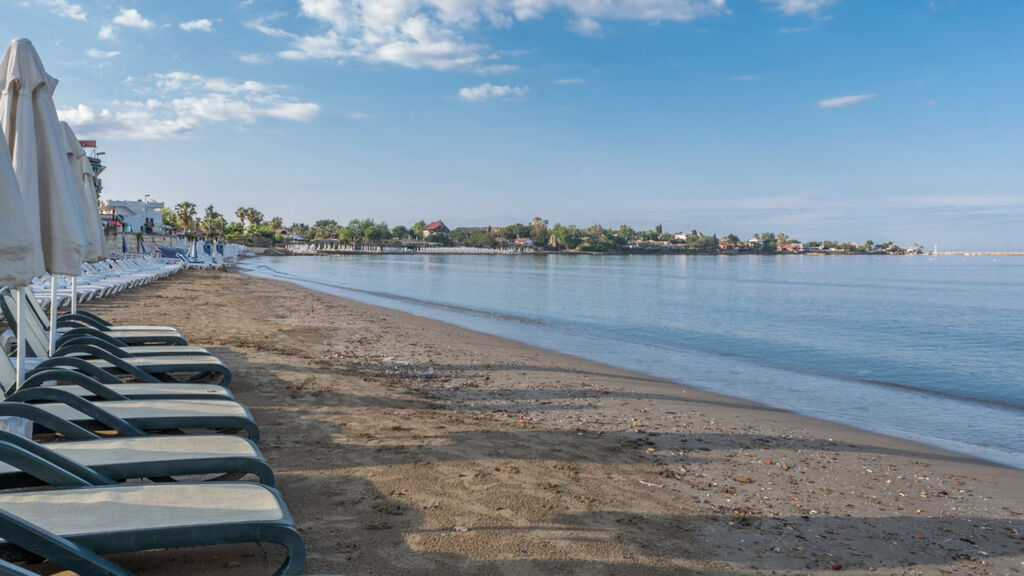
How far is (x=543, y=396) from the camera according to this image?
7.40 meters

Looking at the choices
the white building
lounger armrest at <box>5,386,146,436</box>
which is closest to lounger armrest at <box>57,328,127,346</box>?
lounger armrest at <box>5,386,146,436</box>

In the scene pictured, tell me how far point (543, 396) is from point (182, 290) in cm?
1716

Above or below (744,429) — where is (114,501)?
above

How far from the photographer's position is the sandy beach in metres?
3.29

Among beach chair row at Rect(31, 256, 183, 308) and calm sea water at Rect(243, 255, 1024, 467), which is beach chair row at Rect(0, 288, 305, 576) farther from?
calm sea water at Rect(243, 255, 1024, 467)

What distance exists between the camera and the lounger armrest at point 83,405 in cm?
351

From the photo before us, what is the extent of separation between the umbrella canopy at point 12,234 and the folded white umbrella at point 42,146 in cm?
188

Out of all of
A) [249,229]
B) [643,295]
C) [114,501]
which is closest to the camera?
[114,501]

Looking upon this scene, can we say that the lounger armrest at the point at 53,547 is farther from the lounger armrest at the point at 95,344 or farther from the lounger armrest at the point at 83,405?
the lounger armrest at the point at 95,344

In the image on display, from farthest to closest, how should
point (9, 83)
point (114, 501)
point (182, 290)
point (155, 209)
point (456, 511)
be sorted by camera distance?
point (155, 209), point (182, 290), point (9, 83), point (456, 511), point (114, 501)

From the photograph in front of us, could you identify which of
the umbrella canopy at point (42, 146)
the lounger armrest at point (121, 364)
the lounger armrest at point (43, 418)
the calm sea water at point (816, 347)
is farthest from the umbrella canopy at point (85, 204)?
the calm sea water at point (816, 347)

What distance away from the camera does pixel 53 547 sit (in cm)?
202

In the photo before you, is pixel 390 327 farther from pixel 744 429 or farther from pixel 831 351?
pixel 831 351

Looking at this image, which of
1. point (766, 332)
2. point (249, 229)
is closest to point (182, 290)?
point (766, 332)
